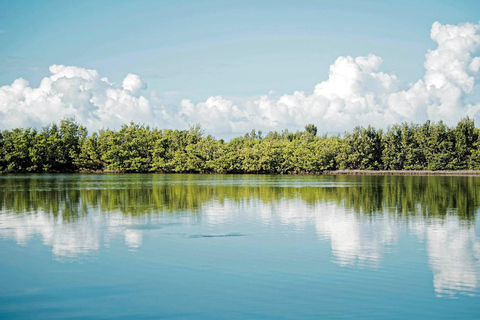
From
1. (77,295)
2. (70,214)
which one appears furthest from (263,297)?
(70,214)

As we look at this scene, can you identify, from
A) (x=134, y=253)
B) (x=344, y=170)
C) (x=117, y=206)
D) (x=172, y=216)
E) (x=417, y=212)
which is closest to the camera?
(x=134, y=253)

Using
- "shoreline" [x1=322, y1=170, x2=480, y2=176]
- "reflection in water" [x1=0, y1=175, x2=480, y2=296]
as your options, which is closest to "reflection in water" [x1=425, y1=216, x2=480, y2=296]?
"reflection in water" [x1=0, y1=175, x2=480, y2=296]

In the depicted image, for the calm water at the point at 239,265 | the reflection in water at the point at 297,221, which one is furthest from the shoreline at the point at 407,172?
the calm water at the point at 239,265

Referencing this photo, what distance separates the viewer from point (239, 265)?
10938mm

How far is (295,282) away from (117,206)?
583 inches

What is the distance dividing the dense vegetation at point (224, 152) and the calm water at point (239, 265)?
62.0 meters

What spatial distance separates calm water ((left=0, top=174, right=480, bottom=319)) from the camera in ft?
26.8

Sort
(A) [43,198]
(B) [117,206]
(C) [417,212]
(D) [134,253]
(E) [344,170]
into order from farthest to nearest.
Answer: (E) [344,170] → (A) [43,198] → (B) [117,206] → (C) [417,212] → (D) [134,253]

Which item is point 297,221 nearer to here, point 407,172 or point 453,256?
point 453,256

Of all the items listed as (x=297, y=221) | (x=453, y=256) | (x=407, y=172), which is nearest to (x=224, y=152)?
(x=407, y=172)

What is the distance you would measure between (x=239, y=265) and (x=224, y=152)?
7532 centimetres

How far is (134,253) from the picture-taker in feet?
40.1

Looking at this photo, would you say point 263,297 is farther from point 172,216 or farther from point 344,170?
point 344,170

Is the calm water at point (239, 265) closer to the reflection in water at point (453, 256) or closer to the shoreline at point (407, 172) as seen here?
the reflection in water at point (453, 256)
